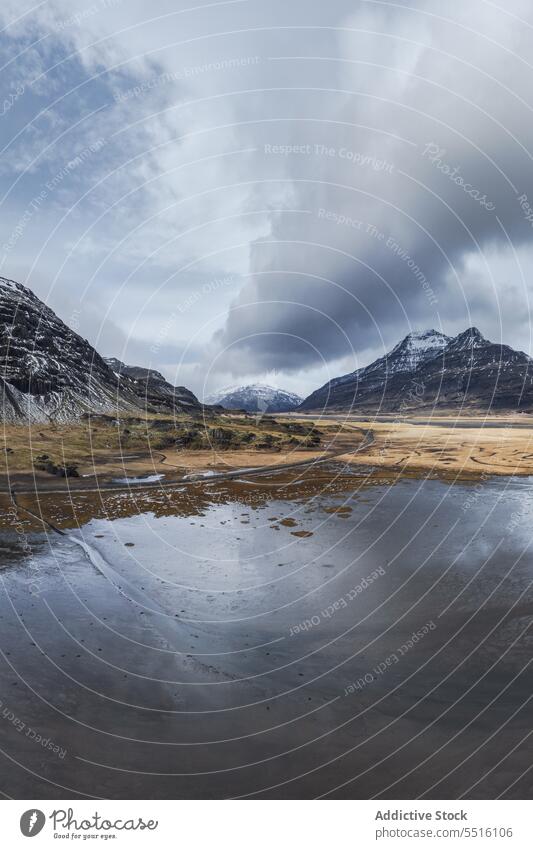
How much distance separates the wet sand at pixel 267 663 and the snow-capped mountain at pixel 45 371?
64399 millimetres

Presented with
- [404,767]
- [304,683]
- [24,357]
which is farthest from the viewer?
[24,357]

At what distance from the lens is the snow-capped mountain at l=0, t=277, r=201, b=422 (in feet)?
260

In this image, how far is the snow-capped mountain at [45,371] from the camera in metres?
79.2

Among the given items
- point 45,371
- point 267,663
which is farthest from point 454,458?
point 45,371

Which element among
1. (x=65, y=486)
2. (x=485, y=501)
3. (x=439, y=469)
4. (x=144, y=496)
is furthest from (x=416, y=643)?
(x=439, y=469)

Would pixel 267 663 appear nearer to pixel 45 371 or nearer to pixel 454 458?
pixel 454 458

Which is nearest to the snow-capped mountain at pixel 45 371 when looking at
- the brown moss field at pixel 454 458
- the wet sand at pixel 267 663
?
the brown moss field at pixel 454 458

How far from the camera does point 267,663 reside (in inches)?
446

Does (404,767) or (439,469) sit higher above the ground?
(439,469)

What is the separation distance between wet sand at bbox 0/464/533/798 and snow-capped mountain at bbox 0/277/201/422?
64.4 meters

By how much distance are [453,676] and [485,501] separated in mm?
21759

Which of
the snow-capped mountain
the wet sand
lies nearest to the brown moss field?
the wet sand

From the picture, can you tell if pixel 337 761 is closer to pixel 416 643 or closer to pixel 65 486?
pixel 416 643

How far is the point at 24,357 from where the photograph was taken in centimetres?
8525
